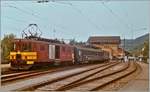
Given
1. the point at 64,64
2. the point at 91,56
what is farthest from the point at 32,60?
the point at 91,56

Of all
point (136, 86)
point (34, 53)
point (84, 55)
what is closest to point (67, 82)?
point (136, 86)

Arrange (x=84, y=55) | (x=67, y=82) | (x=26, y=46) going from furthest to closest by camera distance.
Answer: (x=84, y=55)
(x=26, y=46)
(x=67, y=82)

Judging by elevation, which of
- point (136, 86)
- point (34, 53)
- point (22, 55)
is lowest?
point (136, 86)

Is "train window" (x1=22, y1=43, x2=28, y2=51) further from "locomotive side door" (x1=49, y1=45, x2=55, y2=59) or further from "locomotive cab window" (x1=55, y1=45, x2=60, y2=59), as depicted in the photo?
"locomotive cab window" (x1=55, y1=45, x2=60, y2=59)

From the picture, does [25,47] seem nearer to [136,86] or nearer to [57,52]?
[57,52]

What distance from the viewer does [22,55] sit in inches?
1129

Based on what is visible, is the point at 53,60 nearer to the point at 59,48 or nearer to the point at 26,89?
the point at 59,48

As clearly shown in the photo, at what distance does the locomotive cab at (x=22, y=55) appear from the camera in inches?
1108

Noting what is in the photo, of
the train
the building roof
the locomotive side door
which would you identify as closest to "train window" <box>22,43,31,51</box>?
the train

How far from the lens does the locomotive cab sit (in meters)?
28.1

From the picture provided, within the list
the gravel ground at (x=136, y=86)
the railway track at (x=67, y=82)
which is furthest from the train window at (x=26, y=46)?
the gravel ground at (x=136, y=86)

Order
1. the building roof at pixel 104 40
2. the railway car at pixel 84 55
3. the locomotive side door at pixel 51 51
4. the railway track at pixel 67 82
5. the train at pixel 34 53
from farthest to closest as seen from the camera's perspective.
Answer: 1. the building roof at pixel 104 40
2. the railway car at pixel 84 55
3. the locomotive side door at pixel 51 51
4. the train at pixel 34 53
5. the railway track at pixel 67 82

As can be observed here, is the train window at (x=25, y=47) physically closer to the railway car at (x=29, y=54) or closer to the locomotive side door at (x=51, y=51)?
the railway car at (x=29, y=54)

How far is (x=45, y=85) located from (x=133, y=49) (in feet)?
331
